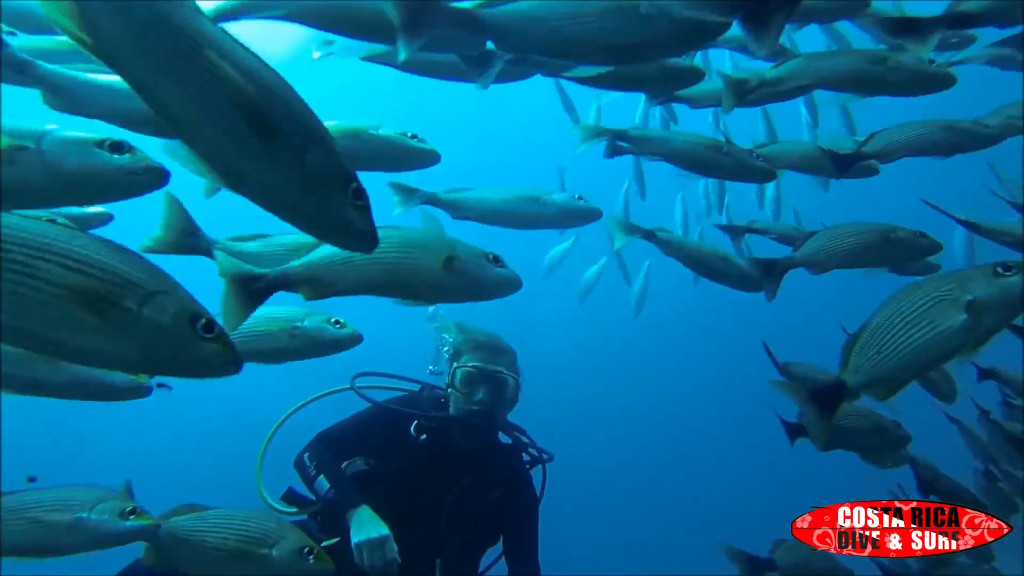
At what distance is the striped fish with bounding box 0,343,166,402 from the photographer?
213 centimetres

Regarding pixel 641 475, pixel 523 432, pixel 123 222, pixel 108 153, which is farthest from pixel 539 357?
pixel 108 153

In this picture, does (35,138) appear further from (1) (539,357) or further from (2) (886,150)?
(1) (539,357)

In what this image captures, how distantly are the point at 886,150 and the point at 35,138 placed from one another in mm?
4035

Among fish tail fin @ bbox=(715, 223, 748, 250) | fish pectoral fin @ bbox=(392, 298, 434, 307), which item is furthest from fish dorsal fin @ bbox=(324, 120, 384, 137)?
fish tail fin @ bbox=(715, 223, 748, 250)

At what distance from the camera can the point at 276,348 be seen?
9.66ft

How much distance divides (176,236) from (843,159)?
345 cm

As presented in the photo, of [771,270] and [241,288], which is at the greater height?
[771,270]

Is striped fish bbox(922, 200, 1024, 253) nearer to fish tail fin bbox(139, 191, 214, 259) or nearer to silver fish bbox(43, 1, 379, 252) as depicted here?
silver fish bbox(43, 1, 379, 252)

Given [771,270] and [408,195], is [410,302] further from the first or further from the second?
[771,270]

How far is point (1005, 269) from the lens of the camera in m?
2.57

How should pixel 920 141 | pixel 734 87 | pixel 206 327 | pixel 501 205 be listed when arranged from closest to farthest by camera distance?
pixel 206 327 → pixel 734 87 → pixel 920 141 → pixel 501 205

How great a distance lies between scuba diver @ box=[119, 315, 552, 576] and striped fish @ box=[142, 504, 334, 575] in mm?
912

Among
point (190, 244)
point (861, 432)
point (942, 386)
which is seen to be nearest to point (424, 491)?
point (190, 244)

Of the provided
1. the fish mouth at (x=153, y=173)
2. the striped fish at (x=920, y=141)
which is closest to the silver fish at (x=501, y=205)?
the striped fish at (x=920, y=141)
